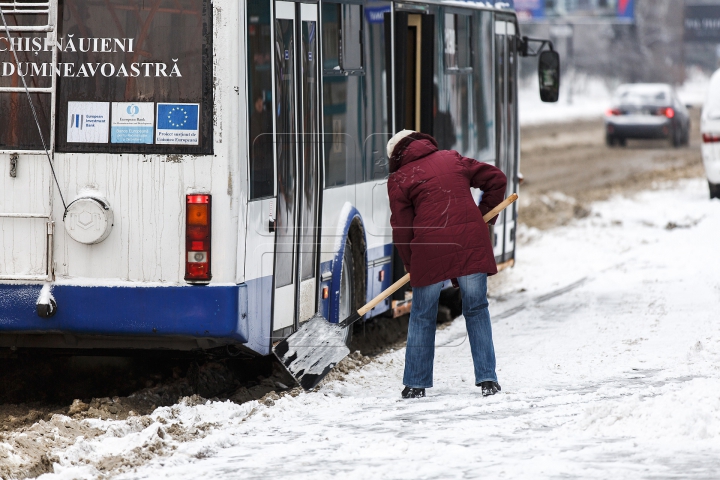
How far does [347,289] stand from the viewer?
903cm

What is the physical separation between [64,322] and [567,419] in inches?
102

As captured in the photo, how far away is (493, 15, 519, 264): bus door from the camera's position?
12.1 m

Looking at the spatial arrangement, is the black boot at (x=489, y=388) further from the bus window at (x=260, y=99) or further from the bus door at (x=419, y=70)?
the bus door at (x=419, y=70)

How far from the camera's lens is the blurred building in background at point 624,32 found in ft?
218

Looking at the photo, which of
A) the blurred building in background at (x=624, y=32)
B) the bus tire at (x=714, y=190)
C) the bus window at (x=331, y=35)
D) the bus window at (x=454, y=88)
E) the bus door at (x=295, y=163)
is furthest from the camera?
the blurred building in background at (x=624, y=32)

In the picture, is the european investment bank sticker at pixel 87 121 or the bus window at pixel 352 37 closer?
the european investment bank sticker at pixel 87 121

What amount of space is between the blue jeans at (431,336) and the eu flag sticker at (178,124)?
158cm

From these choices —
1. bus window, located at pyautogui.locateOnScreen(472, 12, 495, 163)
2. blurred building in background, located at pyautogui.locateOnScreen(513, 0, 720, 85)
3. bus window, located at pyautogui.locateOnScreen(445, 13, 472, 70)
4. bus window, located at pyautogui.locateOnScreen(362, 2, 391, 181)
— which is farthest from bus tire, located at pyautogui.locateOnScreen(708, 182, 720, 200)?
blurred building in background, located at pyautogui.locateOnScreen(513, 0, 720, 85)

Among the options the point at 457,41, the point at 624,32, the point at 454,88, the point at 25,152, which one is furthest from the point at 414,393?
the point at 624,32

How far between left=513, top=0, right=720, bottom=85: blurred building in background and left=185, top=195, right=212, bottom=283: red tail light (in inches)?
2326

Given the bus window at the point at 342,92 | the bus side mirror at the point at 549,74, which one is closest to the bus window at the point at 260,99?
the bus window at the point at 342,92

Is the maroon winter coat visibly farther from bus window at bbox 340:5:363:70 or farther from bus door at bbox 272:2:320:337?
bus window at bbox 340:5:363:70

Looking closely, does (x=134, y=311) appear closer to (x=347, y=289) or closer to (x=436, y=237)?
(x=436, y=237)

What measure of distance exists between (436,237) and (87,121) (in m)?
1.95
